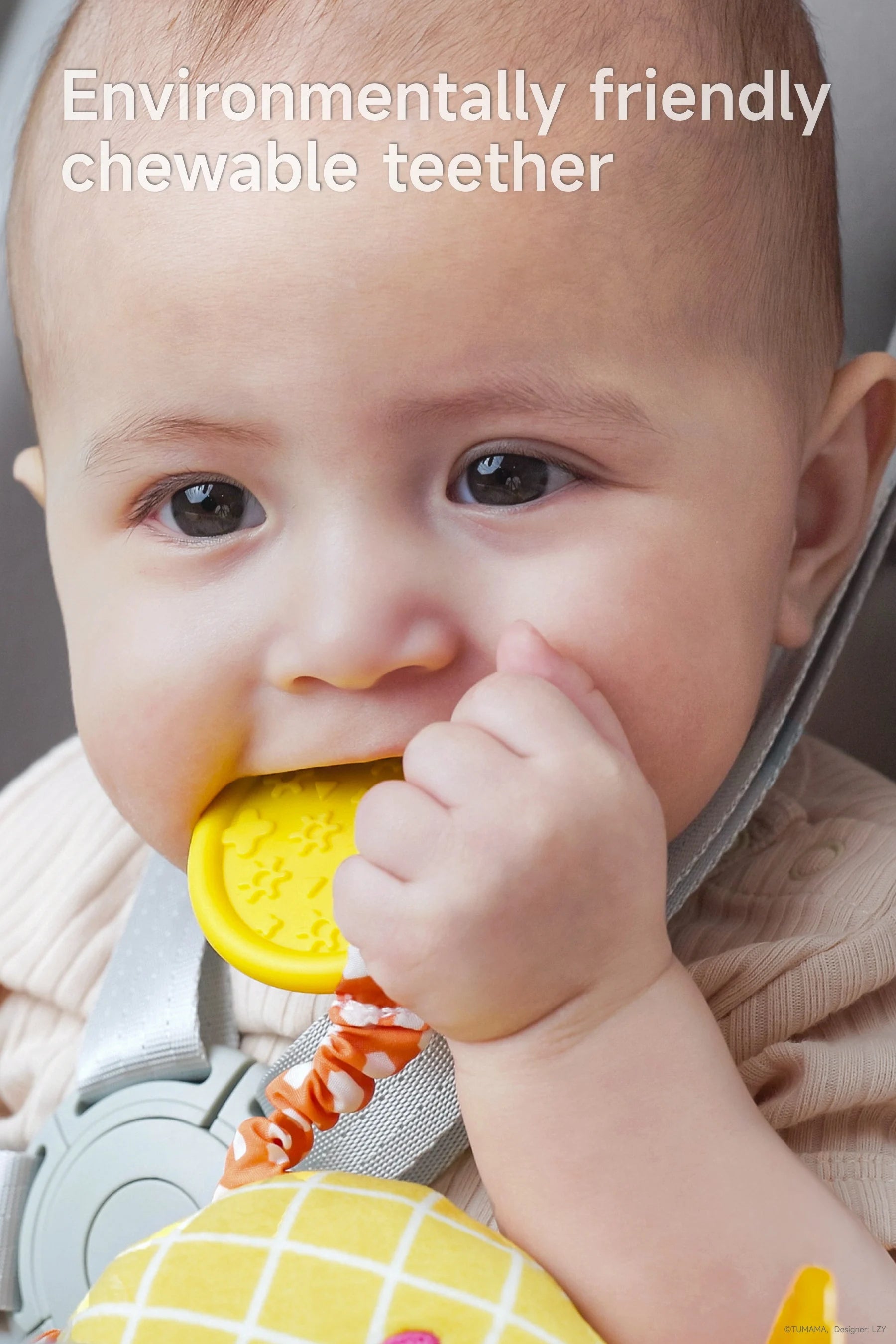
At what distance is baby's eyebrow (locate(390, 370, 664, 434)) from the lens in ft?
2.19

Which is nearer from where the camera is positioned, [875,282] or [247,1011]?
[247,1011]

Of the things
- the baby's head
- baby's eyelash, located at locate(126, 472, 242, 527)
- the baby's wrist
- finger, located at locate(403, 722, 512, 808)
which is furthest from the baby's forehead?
the baby's wrist

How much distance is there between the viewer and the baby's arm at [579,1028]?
60 centimetres

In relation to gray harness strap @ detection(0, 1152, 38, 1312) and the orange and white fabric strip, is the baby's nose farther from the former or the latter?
gray harness strap @ detection(0, 1152, 38, 1312)

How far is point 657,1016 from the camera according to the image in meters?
0.63

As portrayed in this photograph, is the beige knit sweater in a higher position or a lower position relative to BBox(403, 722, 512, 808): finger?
lower

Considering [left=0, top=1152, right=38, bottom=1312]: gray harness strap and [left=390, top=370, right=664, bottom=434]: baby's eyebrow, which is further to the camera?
[left=0, top=1152, right=38, bottom=1312]: gray harness strap

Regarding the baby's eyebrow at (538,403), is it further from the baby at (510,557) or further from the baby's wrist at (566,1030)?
the baby's wrist at (566,1030)

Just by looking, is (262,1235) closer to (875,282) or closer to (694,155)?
(694,155)

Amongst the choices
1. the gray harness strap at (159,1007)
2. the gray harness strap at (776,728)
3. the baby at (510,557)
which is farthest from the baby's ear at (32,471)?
the gray harness strap at (776,728)

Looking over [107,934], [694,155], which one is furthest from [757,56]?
[107,934]

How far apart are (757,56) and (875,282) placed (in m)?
0.26

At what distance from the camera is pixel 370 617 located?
0.65 metres

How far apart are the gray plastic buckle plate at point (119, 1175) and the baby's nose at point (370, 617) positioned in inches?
11.9
